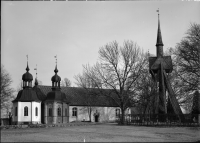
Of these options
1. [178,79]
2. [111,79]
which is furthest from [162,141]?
[111,79]

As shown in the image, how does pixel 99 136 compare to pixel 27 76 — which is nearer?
pixel 99 136

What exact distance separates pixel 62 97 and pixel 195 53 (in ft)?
95.5

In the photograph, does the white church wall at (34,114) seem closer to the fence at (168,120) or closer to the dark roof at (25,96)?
the dark roof at (25,96)

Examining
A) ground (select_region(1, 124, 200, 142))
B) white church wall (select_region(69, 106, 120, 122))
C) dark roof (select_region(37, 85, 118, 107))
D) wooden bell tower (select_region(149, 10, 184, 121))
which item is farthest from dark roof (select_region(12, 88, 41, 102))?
ground (select_region(1, 124, 200, 142))

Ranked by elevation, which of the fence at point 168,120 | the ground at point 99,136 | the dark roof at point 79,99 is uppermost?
the dark roof at point 79,99

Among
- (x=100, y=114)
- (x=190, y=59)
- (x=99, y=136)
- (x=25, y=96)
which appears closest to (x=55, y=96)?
(x=25, y=96)

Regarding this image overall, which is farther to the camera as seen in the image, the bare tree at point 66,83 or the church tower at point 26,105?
the bare tree at point 66,83

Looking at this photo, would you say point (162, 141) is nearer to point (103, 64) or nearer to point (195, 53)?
point (195, 53)

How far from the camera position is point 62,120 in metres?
53.8

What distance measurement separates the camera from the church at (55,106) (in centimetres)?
4966

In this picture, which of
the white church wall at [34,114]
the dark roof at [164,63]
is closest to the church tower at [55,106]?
the white church wall at [34,114]

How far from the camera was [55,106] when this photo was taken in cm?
5297

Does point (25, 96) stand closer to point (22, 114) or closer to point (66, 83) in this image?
point (22, 114)

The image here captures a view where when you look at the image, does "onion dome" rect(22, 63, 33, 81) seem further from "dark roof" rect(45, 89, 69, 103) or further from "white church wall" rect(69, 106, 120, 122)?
"white church wall" rect(69, 106, 120, 122)
